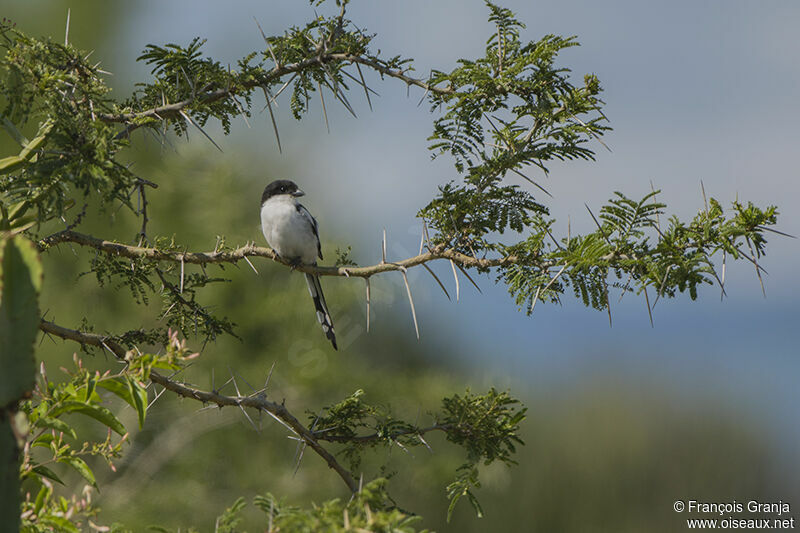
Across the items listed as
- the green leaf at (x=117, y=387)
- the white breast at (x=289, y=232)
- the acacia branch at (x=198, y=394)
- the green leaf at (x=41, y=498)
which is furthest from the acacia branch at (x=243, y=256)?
the white breast at (x=289, y=232)

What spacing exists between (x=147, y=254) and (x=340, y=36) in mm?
1506

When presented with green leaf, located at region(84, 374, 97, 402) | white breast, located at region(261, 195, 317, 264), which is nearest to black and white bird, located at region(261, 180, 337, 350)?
white breast, located at region(261, 195, 317, 264)

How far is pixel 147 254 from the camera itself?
143 inches

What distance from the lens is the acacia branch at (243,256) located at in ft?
10.5

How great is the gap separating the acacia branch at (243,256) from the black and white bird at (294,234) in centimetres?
162

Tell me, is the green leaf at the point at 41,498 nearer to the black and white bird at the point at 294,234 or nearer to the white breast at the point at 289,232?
the black and white bird at the point at 294,234

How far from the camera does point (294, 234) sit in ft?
18.7

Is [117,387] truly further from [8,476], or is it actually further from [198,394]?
[198,394]

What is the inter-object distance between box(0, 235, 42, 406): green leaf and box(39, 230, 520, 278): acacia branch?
160cm

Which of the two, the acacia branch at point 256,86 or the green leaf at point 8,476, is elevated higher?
the acacia branch at point 256,86

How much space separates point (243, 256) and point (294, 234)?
2168 mm

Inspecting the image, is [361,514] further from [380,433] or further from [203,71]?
[203,71]

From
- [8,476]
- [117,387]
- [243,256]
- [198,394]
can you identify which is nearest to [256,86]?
[243,256]

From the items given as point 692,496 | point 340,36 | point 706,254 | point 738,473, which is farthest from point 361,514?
point 738,473
